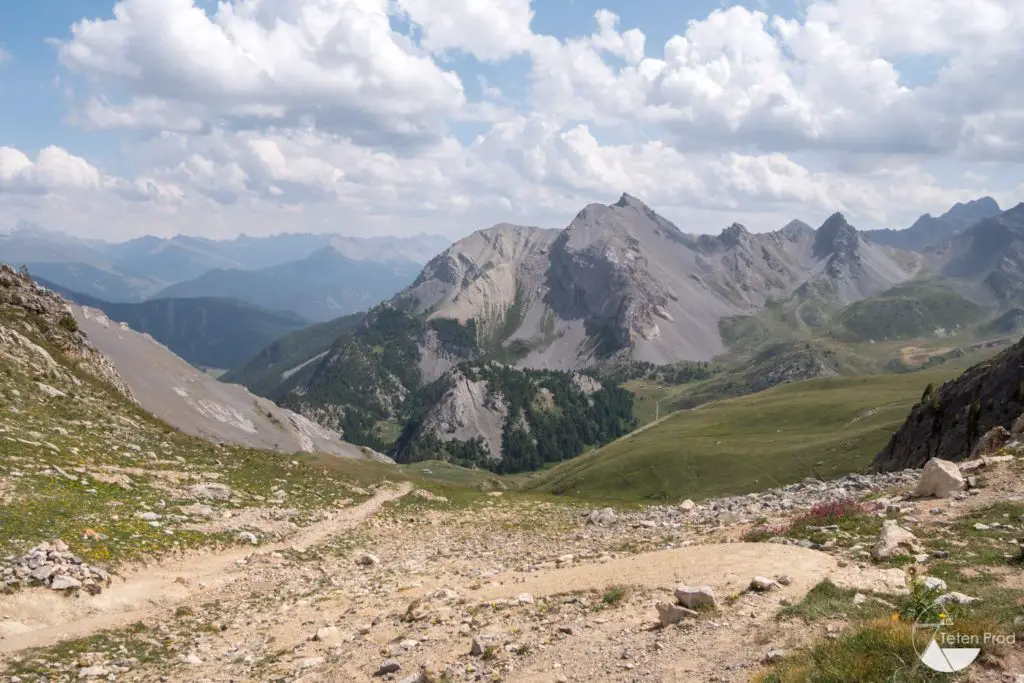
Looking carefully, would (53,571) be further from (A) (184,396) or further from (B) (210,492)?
(A) (184,396)

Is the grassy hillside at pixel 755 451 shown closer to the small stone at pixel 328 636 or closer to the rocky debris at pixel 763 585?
the small stone at pixel 328 636

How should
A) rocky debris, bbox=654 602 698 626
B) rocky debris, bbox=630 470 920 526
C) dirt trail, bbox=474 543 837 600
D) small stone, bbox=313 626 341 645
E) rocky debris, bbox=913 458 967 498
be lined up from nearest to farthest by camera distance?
rocky debris, bbox=654 602 698 626
dirt trail, bbox=474 543 837 600
small stone, bbox=313 626 341 645
rocky debris, bbox=913 458 967 498
rocky debris, bbox=630 470 920 526

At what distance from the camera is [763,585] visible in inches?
645

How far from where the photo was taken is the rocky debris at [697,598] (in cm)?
1548

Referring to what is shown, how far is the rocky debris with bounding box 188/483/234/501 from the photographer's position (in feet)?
114

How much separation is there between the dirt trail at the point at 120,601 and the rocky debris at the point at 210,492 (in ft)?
22.1

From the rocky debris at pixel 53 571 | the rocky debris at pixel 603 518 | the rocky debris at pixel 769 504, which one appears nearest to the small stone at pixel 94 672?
the rocky debris at pixel 53 571

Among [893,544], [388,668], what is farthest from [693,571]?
[388,668]

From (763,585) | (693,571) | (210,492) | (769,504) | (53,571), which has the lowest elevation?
(769,504)

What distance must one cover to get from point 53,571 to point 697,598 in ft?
71.0

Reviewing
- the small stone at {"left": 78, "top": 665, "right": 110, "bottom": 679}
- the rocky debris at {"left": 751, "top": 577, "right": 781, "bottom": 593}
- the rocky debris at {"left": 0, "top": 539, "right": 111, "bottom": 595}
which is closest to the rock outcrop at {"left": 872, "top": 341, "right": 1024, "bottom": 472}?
the rocky debris at {"left": 751, "top": 577, "right": 781, "bottom": 593}

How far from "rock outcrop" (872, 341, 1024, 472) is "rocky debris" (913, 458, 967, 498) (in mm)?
24843

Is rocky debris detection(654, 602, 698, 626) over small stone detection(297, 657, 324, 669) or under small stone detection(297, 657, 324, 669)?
over

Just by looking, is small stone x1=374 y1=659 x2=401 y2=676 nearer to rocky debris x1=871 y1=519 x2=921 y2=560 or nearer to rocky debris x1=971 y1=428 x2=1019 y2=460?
rocky debris x1=871 y1=519 x2=921 y2=560
